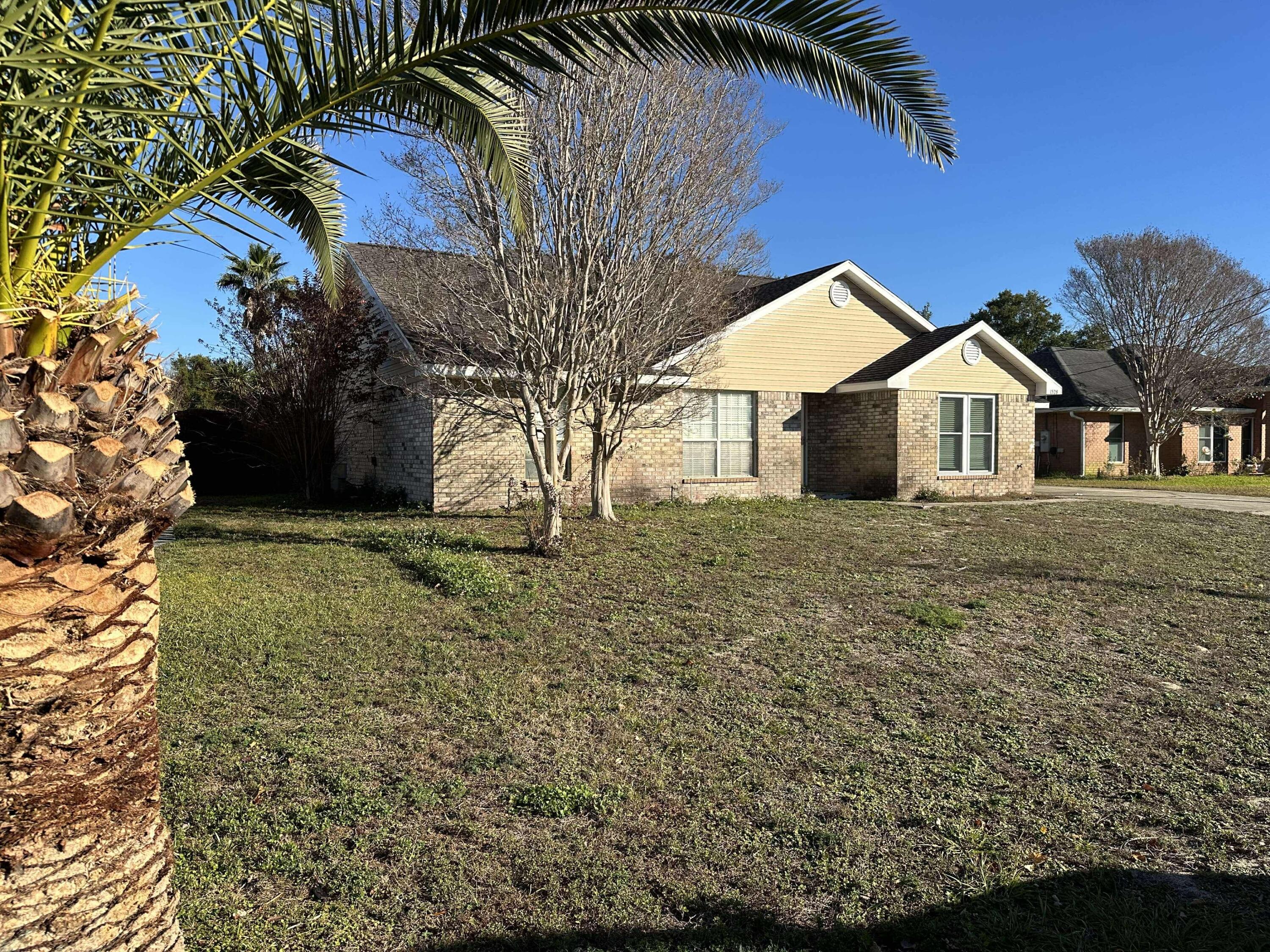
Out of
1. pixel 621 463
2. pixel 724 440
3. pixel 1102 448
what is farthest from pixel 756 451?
pixel 1102 448

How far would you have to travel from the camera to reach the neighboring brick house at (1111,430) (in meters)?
29.7

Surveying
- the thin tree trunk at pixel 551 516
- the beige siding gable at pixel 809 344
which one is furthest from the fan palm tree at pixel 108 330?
the beige siding gable at pixel 809 344

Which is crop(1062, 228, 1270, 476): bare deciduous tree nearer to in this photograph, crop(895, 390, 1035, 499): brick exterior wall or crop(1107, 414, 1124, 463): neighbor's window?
crop(1107, 414, 1124, 463): neighbor's window

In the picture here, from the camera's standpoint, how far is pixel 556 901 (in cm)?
318

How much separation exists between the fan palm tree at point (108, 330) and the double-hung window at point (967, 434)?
1620 cm

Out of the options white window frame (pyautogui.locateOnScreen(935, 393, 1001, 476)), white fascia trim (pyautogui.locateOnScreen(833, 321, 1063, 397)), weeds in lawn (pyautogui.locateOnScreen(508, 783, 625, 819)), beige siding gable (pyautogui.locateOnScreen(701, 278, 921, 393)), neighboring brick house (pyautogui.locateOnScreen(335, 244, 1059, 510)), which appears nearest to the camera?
weeds in lawn (pyautogui.locateOnScreen(508, 783, 625, 819))

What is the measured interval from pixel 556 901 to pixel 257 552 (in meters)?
8.59

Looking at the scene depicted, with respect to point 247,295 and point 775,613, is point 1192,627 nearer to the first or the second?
point 775,613

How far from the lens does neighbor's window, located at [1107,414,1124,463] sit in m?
30.5

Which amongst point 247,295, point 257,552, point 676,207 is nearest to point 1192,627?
point 676,207

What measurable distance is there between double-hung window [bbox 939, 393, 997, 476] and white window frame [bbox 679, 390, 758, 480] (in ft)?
14.0

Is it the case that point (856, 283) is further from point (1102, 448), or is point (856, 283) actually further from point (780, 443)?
point (1102, 448)

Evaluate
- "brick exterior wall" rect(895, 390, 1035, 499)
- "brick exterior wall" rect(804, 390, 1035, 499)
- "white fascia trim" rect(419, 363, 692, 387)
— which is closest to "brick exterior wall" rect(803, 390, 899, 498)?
"brick exterior wall" rect(804, 390, 1035, 499)

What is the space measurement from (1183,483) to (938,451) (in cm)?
1375
